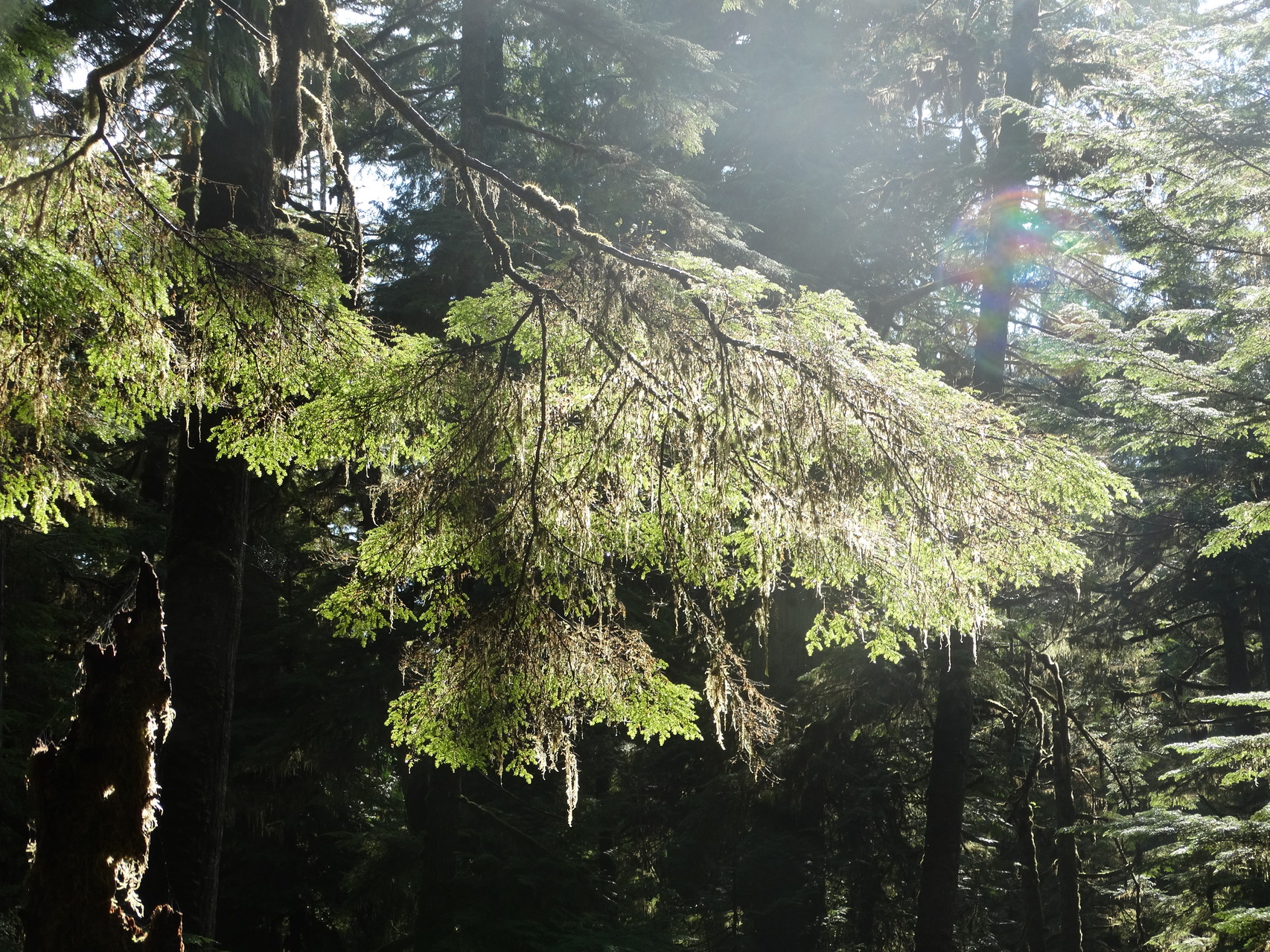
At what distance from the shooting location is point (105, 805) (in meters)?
3.16

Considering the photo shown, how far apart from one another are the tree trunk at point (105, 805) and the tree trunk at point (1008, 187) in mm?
10038

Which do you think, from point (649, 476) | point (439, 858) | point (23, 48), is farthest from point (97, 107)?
point (439, 858)

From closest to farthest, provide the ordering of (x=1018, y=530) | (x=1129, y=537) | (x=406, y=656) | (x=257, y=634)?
(x=1018, y=530) < (x=406, y=656) < (x=257, y=634) < (x=1129, y=537)

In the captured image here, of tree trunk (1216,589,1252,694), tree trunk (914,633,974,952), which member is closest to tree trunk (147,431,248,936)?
tree trunk (914,633,974,952)

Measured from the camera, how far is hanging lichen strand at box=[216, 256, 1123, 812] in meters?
4.20

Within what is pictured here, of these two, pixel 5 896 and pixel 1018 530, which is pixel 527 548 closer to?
pixel 1018 530

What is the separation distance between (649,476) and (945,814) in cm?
762

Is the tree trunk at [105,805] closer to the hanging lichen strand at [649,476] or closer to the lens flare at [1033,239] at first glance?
the hanging lichen strand at [649,476]

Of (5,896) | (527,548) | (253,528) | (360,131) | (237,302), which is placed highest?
(360,131)

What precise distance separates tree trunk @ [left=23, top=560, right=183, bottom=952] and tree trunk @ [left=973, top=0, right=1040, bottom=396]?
10.0 metres

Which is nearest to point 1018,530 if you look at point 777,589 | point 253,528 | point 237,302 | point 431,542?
point 431,542

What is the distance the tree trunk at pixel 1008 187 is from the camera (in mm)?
11328

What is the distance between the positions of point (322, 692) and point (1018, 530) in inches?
387

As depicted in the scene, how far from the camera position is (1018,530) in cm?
425
